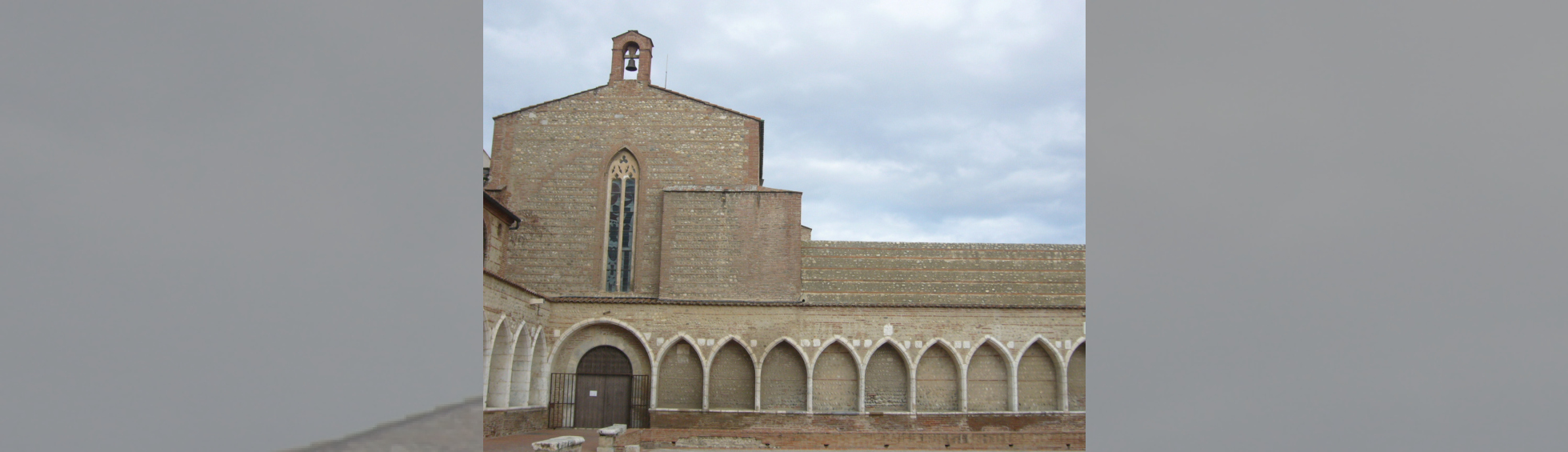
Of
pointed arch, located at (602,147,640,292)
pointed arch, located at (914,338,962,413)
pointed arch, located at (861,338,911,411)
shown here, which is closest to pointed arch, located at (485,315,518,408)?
pointed arch, located at (602,147,640,292)

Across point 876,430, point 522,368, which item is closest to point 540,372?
point 522,368

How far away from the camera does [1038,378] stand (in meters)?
18.2

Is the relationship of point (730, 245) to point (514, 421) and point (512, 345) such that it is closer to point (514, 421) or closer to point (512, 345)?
point (512, 345)

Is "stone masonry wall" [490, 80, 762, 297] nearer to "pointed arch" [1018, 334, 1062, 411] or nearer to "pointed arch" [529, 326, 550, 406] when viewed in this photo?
"pointed arch" [529, 326, 550, 406]

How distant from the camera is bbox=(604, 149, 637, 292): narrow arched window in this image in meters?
18.3

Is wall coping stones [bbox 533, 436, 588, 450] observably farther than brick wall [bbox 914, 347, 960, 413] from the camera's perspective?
No

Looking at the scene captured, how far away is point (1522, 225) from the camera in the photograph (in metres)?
2.11

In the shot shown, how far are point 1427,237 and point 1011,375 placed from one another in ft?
53.4

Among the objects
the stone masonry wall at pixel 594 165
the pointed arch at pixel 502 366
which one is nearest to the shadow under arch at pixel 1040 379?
the stone masonry wall at pixel 594 165

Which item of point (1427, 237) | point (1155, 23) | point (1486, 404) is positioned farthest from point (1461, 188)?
point (1155, 23)

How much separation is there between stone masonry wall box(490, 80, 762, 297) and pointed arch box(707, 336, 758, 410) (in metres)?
2.02

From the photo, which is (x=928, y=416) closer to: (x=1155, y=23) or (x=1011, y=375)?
(x=1011, y=375)

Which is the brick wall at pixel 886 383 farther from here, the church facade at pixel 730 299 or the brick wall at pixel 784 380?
the brick wall at pixel 784 380

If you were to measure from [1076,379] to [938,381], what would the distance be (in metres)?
3.05
